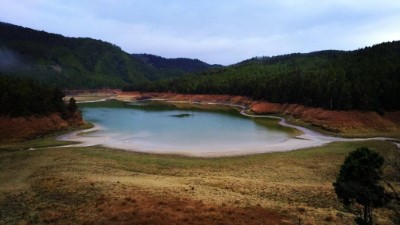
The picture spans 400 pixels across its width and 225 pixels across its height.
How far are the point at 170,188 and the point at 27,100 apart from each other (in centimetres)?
4705

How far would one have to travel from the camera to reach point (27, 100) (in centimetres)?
6406

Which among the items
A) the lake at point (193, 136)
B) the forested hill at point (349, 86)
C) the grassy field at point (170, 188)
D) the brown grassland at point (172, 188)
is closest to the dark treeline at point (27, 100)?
the lake at point (193, 136)

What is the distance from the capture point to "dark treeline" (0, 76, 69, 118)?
203 ft

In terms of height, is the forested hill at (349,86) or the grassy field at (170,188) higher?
the forested hill at (349,86)

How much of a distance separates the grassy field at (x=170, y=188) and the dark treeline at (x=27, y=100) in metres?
16.3

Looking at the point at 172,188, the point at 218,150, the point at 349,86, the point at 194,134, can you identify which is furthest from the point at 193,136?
the point at 172,188

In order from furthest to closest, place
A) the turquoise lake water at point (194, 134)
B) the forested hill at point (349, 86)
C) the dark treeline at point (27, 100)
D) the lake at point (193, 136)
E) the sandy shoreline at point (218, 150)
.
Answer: the forested hill at point (349, 86), the dark treeline at point (27, 100), the turquoise lake water at point (194, 134), the lake at point (193, 136), the sandy shoreline at point (218, 150)

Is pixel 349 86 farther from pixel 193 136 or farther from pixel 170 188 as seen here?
pixel 170 188

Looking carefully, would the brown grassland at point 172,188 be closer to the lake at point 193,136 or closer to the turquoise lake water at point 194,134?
the lake at point 193,136

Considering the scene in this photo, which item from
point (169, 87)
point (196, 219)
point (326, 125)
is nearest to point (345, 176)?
point (196, 219)

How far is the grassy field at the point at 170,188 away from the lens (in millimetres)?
20984

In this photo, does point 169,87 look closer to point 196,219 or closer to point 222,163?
point 222,163

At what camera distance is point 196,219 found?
65.6 ft

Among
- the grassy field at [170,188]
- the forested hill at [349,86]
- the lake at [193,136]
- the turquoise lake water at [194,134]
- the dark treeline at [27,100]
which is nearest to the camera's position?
the grassy field at [170,188]
